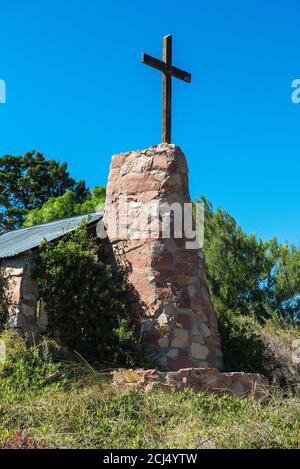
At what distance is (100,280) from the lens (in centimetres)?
989

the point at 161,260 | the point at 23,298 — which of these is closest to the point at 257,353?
the point at 161,260

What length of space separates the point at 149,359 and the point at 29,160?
68.6 ft

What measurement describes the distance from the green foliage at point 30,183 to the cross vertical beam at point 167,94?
17308 mm

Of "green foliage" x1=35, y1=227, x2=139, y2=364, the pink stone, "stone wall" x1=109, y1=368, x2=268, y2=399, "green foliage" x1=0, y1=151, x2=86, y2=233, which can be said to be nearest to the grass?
"stone wall" x1=109, y1=368, x2=268, y2=399

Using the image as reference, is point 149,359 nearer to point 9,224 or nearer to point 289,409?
point 289,409

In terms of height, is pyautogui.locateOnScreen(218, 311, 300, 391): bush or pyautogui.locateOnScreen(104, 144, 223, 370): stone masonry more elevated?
pyautogui.locateOnScreen(104, 144, 223, 370): stone masonry

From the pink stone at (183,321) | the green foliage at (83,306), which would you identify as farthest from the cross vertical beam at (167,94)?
the pink stone at (183,321)

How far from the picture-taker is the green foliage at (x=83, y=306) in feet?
31.1

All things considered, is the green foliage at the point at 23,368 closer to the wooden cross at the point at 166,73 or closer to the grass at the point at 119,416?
the grass at the point at 119,416

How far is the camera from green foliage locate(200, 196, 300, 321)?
15.3m

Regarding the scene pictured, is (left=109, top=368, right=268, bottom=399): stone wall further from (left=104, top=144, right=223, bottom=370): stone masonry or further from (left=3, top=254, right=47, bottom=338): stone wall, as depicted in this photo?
(left=3, top=254, right=47, bottom=338): stone wall

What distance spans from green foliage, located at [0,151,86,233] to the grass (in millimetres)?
Result: 19849

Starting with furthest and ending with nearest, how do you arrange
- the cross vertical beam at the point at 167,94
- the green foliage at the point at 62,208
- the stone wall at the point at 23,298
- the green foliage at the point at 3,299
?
1. the green foliage at the point at 62,208
2. the cross vertical beam at the point at 167,94
3. the green foliage at the point at 3,299
4. the stone wall at the point at 23,298

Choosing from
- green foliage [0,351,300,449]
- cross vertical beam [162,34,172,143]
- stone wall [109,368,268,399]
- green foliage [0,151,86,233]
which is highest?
green foliage [0,151,86,233]
